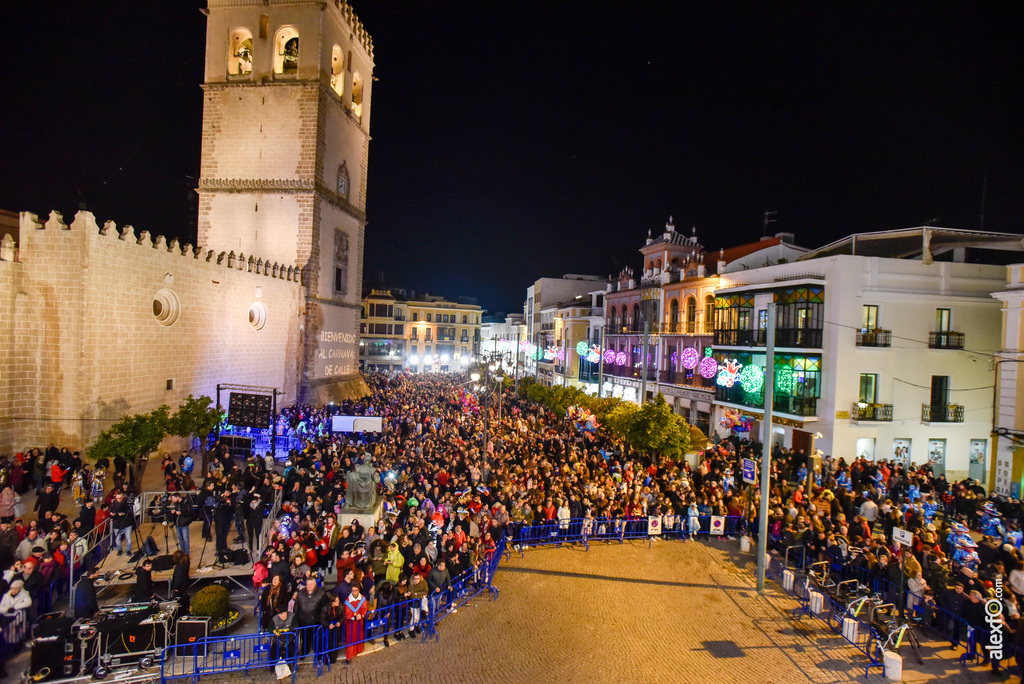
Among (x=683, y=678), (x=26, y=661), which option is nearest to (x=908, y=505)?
(x=683, y=678)

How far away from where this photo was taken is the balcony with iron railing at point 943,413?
20.2m

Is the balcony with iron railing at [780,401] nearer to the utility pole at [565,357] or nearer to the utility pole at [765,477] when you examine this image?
the utility pole at [765,477]

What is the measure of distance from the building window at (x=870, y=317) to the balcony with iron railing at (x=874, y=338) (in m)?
0.23

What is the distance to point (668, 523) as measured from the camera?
43.7 feet

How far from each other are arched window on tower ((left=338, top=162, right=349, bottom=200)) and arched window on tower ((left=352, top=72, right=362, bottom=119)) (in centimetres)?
399

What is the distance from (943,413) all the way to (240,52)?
35.5 metres

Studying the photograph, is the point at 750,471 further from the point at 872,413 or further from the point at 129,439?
the point at 129,439

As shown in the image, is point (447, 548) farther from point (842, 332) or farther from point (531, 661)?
point (842, 332)

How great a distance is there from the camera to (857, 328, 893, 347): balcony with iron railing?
2016 cm

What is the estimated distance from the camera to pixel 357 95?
32.8 m

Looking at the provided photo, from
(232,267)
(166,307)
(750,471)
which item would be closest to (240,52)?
(232,267)

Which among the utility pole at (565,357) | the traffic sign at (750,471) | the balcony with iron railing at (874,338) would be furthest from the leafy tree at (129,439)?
the utility pole at (565,357)

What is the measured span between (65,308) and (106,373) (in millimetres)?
1994

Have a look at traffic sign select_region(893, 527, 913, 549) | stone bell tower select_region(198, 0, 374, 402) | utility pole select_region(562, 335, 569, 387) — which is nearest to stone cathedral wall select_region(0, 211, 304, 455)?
stone bell tower select_region(198, 0, 374, 402)
